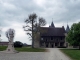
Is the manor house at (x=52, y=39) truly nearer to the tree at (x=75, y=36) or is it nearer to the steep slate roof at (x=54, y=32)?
the steep slate roof at (x=54, y=32)

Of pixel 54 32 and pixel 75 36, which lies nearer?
pixel 75 36

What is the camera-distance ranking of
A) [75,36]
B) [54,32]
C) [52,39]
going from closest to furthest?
[75,36], [52,39], [54,32]

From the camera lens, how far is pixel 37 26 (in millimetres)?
63844

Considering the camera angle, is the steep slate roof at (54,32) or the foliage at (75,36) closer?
the foliage at (75,36)

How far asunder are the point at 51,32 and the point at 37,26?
33.4 metres

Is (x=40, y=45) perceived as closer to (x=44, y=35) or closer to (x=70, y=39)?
(x=44, y=35)

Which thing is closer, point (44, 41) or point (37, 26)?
point (37, 26)

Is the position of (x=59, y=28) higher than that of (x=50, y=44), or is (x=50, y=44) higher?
(x=59, y=28)

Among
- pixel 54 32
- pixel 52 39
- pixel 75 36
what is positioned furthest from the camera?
pixel 54 32

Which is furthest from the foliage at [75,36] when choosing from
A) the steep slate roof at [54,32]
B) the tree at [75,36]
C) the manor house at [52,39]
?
the steep slate roof at [54,32]

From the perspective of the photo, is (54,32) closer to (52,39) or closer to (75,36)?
(52,39)

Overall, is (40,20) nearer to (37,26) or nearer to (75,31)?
(37,26)

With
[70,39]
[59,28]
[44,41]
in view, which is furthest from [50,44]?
[70,39]

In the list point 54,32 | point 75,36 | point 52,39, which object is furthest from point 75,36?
point 54,32
